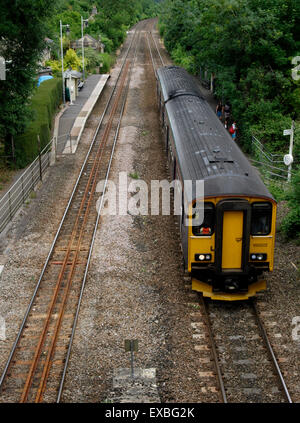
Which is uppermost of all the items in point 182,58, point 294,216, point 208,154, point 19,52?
point 19,52

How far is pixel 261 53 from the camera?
27.2 meters

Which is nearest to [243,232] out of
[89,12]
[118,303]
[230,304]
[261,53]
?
[230,304]

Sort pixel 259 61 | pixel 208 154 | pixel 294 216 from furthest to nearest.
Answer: pixel 259 61 < pixel 294 216 < pixel 208 154

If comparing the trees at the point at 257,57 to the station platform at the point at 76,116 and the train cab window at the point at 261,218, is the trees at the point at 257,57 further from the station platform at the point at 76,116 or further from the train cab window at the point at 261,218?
the train cab window at the point at 261,218

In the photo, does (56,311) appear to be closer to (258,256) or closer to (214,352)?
(214,352)

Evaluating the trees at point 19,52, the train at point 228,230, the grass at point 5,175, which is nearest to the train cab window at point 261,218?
the train at point 228,230

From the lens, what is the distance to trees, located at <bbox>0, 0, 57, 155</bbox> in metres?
20.3

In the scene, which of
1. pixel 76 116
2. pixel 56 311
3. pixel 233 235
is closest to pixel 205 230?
pixel 233 235

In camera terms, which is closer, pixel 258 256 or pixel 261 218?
pixel 261 218

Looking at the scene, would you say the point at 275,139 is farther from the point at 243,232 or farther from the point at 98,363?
the point at 98,363

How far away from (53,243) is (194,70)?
1310 inches

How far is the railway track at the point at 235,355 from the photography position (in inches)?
379

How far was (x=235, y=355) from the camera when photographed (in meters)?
10.7

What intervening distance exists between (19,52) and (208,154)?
41.0ft
